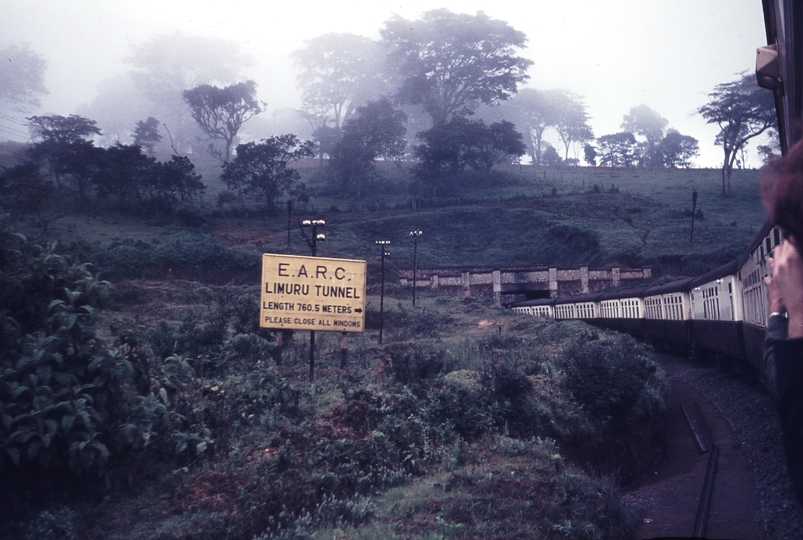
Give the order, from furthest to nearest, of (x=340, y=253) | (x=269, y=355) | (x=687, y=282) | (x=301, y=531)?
(x=340, y=253), (x=687, y=282), (x=269, y=355), (x=301, y=531)

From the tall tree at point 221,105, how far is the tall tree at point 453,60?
1727 centimetres

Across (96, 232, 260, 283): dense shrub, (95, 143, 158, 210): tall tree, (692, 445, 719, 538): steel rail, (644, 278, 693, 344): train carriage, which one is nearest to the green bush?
(692, 445, 719, 538): steel rail

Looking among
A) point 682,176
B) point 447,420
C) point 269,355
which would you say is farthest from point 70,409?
point 682,176

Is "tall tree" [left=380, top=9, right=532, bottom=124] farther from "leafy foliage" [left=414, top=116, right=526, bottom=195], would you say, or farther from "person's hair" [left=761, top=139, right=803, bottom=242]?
"person's hair" [left=761, top=139, right=803, bottom=242]

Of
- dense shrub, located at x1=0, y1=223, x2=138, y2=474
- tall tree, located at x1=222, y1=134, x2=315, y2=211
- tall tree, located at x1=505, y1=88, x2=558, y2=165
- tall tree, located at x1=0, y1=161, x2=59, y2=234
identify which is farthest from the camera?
tall tree, located at x1=505, y1=88, x2=558, y2=165

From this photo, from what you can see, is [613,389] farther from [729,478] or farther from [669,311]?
[669,311]

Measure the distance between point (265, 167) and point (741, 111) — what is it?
3774 cm

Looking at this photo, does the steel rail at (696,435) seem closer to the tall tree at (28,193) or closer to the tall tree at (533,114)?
the tall tree at (28,193)

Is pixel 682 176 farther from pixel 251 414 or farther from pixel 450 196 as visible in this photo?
pixel 251 414

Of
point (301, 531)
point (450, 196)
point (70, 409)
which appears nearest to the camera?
point (301, 531)

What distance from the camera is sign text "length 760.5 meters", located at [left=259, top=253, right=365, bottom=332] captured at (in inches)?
592

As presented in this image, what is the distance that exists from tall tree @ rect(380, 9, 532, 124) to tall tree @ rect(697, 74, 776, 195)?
20352 millimetres

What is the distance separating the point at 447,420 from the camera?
10.9 meters

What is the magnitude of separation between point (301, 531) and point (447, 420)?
4948 mm
